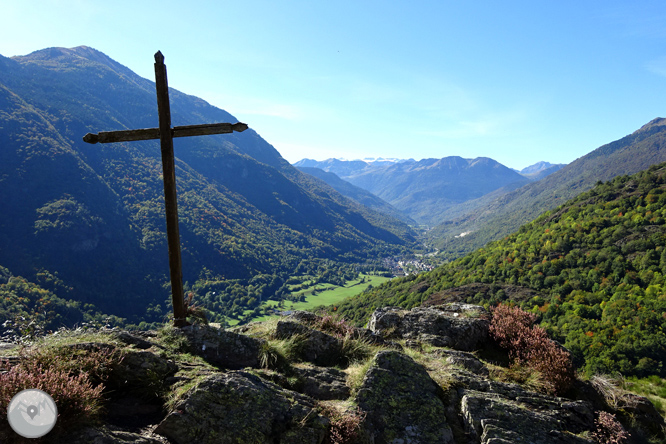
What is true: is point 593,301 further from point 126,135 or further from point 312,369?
point 126,135

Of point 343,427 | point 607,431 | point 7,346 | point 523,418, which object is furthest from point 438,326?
point 7,346

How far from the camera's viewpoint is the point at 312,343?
25.1ft

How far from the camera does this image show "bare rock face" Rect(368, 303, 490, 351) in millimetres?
9258

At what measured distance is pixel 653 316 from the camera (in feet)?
142

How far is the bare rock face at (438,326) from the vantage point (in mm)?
9258

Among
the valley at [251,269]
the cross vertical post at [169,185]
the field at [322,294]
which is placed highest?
the cross vertical post at [169,185]

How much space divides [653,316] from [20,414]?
6387 cm

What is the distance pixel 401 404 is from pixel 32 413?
17.2 feet

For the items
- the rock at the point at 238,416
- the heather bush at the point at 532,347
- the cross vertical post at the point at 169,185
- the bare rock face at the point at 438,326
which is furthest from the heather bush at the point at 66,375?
the heather bush at the point at 532,347

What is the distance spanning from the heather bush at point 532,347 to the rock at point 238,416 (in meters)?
5.31

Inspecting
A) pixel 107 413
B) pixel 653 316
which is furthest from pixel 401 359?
pixel 653 316

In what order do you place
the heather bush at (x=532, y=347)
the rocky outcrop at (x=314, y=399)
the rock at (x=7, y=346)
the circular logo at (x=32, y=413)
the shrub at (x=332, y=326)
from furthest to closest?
the shrub at (x=332, y=326) < the heather bush at (x=532, y=347) < the rock at (x=7, y=346) < the rocky outcrop at (x=314, y=399) < the circular logo at (x=32, y=413)

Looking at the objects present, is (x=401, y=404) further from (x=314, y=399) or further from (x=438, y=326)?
(x=438, y=326)

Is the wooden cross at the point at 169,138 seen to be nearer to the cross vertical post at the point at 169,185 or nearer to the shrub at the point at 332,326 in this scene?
the cross vertical post at the point at 169,185
